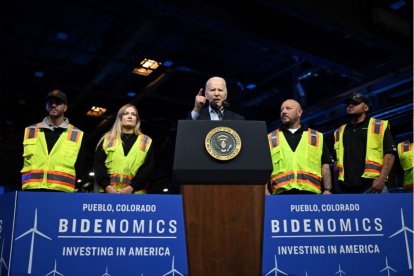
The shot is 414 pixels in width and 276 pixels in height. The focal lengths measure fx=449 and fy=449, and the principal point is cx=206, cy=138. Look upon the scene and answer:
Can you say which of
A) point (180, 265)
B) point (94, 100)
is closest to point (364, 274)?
point (180, 265)

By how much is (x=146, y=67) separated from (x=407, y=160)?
5.43 metres

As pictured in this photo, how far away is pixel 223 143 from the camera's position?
5.91 ft

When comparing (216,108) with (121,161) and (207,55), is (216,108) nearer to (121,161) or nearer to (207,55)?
(121,161)

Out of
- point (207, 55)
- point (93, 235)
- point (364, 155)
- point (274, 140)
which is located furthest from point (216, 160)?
point (207, 55)

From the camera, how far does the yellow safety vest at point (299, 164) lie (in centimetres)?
336

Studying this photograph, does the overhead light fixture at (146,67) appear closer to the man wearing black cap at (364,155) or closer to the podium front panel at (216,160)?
the man wearing black cap at (364,155)

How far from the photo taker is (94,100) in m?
10.6

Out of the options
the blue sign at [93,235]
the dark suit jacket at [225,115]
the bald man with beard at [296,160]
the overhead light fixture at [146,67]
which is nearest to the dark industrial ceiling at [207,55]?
the overhead light fixture at [146,67]

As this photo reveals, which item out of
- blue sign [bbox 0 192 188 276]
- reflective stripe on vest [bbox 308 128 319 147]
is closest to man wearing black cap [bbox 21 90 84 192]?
blue sign [bbox 0 192 188 276]

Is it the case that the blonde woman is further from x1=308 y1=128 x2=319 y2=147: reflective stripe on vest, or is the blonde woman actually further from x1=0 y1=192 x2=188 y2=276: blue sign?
x1=308 y1=128 x2=319 y2=147: reflective stripe on vest

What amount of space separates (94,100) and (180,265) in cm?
855

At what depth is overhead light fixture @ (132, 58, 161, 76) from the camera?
8.53 meters

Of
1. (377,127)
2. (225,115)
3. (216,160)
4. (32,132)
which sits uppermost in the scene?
(377,127)

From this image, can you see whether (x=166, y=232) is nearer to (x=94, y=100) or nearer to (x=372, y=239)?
(x=372, y=239)
